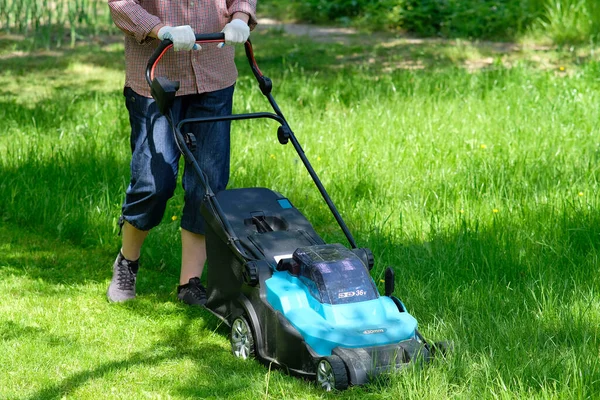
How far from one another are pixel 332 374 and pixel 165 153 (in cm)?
136

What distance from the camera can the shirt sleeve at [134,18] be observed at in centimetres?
381

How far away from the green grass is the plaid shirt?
3.35ft

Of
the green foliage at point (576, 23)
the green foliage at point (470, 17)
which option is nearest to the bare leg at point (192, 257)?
the green foliage at point (576, 23)

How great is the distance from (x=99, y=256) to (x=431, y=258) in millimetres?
1752

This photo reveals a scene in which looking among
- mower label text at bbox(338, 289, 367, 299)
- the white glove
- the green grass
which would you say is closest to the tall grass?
the green grass

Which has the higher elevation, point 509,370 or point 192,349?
point 509,370

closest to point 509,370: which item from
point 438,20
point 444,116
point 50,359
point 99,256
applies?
point 50,359

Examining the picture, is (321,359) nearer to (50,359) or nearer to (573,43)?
(50,359)

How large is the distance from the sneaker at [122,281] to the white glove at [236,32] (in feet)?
3.99

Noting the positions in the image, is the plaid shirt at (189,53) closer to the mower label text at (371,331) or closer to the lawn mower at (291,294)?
the lawn mower at (291,294)

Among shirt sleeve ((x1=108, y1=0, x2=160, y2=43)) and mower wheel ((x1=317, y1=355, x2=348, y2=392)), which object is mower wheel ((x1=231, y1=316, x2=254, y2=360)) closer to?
mower wheel ((x1=317, y1=355, x2=348, y2=392))

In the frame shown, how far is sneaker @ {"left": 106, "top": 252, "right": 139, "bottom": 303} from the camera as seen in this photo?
4.34m

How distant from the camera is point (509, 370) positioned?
3238mm

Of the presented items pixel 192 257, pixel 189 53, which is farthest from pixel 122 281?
pixel 189 53
